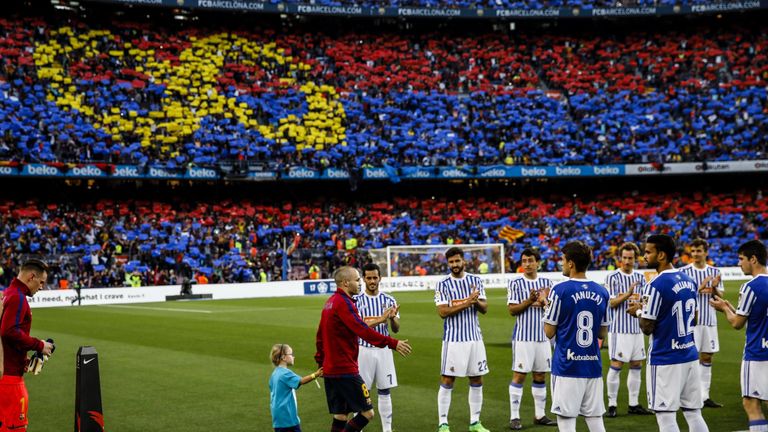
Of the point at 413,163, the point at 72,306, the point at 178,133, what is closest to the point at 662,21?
the point at 413,163

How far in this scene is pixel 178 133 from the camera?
160 ft

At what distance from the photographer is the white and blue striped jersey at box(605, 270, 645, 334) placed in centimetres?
1228

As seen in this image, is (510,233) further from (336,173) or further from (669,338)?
(669,338)

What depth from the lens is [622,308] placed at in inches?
487

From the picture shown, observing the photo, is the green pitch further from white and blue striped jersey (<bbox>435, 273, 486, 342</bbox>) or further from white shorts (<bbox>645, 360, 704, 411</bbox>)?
white shorts (<bbox>645, 360, 704, 411</bbox>)

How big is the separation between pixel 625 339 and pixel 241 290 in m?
29.2

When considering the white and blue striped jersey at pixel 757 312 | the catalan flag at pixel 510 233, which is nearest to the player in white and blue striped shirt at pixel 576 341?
the white and blue striped jersey at pixel 757 312

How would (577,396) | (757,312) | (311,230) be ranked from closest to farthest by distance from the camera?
(577,396)
(757,312)
(311,230)

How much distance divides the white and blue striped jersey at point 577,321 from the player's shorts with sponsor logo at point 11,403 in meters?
5.16

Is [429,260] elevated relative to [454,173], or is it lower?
lower

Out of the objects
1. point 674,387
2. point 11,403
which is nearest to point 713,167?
point 674,387

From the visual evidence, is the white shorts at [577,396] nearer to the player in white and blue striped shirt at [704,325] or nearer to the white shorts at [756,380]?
the white shorts at [756,380]

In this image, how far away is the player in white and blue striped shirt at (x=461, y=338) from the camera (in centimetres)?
1075

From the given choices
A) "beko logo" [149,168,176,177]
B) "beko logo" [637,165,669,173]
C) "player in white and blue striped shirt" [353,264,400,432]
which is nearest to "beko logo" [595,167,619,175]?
"beko logo" [637,165,669,173]
